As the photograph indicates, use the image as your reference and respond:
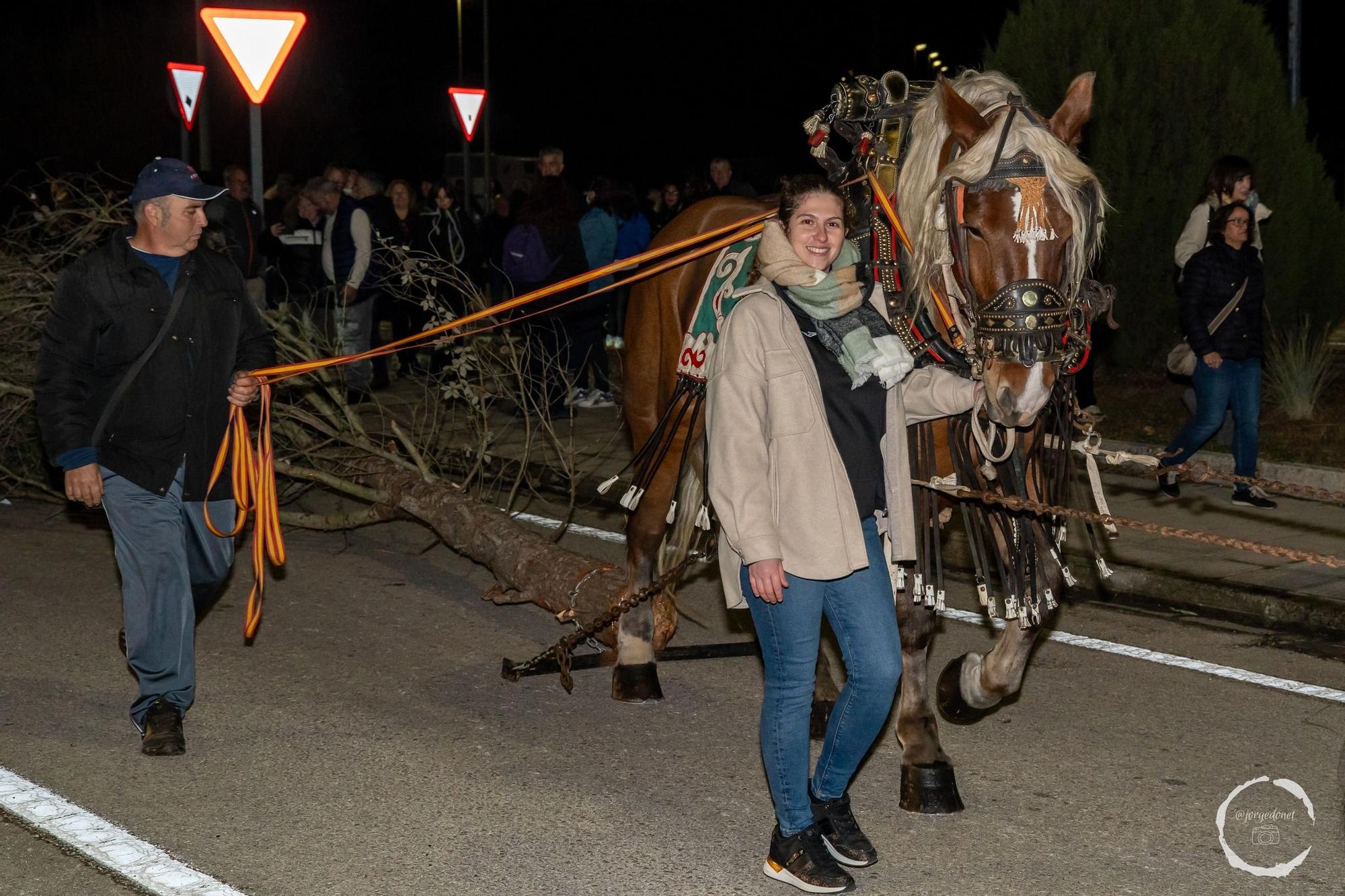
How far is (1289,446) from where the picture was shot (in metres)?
10.4

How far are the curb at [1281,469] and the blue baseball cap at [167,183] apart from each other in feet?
18.4

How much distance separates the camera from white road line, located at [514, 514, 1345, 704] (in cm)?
599

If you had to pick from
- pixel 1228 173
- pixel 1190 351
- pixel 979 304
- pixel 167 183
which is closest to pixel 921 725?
Answer: pixel 979 304

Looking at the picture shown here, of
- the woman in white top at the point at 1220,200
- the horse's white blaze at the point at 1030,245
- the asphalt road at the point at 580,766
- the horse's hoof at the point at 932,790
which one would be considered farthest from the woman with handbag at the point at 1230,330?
the horse's white blaze at the point at 1030,245

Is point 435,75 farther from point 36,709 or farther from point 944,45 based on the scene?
point 36,709

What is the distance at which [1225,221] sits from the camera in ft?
29.8

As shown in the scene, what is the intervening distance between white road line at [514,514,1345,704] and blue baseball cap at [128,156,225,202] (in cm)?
360

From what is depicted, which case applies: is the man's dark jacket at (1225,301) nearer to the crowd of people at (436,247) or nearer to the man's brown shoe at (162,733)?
the crowd of people at (436,247)

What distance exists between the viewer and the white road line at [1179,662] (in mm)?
5992

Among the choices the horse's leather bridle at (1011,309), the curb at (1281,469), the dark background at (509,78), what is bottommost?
the curb at (1281,469)

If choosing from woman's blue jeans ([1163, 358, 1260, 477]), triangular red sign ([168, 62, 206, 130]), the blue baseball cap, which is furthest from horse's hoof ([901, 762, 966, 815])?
triangular red sign ([168, 62, 206, 130])

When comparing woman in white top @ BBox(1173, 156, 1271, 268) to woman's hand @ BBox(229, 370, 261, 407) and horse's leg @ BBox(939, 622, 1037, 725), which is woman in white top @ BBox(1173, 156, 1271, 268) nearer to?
horse's leg @ BBox(939, 622, 1037, 725)

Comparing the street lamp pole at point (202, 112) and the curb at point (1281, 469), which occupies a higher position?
the street lamp pole at point (202, 112)

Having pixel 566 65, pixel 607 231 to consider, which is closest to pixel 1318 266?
pixel 607 231
